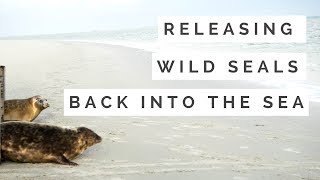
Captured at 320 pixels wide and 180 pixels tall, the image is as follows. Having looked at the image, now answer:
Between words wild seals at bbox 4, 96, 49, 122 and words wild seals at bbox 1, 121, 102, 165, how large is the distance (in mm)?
1608

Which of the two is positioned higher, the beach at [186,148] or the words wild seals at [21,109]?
the words wild seals at [21,109]

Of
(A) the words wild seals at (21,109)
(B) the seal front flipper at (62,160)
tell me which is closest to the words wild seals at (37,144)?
(B) the seal front flipper at (62,160)

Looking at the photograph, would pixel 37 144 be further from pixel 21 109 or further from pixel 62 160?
pixel 21 109

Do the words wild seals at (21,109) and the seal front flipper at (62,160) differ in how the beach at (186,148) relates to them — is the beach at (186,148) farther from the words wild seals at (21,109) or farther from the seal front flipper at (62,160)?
the words wild seals at (21,109)

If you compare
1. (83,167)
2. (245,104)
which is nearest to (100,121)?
(83,167)

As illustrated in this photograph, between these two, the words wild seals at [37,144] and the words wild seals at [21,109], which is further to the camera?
the words wild seals at [21,109]

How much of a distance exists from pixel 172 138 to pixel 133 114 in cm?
→ 149

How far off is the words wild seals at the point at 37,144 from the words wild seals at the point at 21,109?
161cm

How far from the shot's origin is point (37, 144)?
429cm

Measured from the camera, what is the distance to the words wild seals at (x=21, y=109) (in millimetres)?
5922

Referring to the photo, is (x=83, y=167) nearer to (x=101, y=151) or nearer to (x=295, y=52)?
(x=101, y=151)

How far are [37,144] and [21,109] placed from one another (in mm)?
1831

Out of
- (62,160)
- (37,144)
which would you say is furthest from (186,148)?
(37,144)

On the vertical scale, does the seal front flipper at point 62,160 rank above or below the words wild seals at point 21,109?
below
